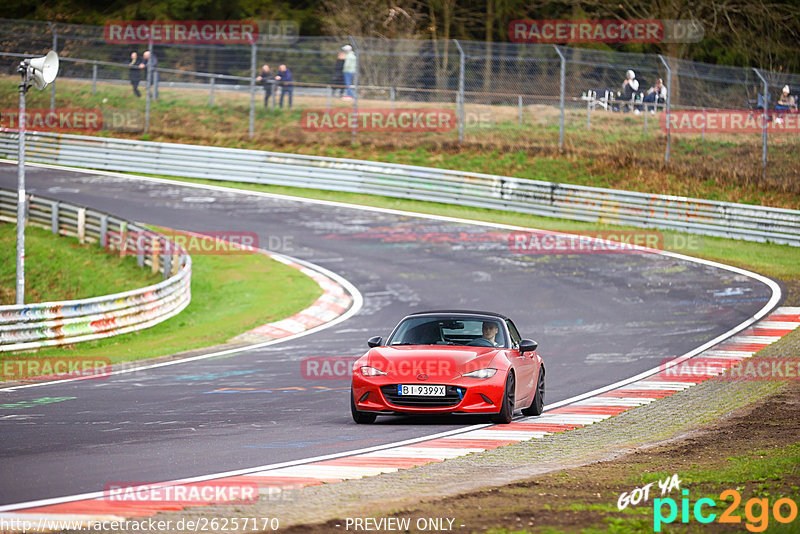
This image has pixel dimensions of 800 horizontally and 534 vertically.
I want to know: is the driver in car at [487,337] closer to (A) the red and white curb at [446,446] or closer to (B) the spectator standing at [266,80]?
(A) the red and white curb at [446,446]

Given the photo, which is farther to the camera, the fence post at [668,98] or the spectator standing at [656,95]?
the spectator standing at [656,95]

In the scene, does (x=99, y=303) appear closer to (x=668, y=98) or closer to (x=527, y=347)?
(x=527, y=347)

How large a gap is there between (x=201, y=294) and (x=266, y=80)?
1616cm

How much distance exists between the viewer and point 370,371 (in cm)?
1135

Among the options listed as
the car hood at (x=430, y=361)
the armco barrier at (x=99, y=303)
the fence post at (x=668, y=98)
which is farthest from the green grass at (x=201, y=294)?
the fence post at (x=668, y=98)

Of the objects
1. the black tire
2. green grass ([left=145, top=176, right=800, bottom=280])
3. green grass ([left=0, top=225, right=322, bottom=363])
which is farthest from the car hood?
green grass ([left=145, top=176, right=800, bottom=280])

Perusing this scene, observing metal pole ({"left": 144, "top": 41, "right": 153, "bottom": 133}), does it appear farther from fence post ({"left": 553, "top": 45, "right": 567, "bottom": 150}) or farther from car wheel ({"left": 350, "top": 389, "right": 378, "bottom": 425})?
car wheel ({"left": 350, "top": 389, "right": 378, "bottom": 425})

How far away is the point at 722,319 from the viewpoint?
2008 centimetres

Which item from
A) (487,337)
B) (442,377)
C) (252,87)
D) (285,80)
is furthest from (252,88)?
(442,377)

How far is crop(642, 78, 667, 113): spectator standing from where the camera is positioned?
111 ft

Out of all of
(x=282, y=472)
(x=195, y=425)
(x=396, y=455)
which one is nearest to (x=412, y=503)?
(x=282, y=472)

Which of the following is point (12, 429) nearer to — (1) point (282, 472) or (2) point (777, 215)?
(1) point (282, 472)

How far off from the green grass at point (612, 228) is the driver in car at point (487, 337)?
14382 millimetres

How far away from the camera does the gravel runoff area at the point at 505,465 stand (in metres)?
6.78
